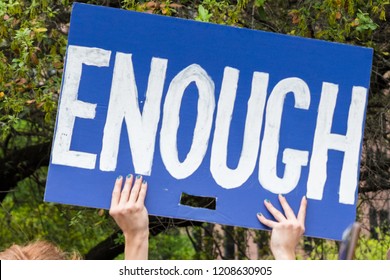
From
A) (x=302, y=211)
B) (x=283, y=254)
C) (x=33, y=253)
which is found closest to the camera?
(x=33, y=253)

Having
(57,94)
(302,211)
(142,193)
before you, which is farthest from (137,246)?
(57,94)

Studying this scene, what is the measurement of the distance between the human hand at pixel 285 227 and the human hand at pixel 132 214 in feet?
1.15

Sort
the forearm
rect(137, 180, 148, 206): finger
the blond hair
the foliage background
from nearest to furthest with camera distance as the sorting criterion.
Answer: the blond hair < the forearm < rect(137, 180, 148, 206): finger < the foliage background

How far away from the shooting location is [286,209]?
2.94 meters

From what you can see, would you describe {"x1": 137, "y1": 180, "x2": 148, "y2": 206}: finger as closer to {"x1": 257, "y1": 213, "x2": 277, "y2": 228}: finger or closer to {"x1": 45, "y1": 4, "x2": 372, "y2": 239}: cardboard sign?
{"x1": 45, "y1": 4, "x2": 372, "y2": 239}: cardboard sign

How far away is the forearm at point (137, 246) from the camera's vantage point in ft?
8.87

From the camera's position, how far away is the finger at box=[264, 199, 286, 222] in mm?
2926

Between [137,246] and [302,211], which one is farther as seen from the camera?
[302,211]

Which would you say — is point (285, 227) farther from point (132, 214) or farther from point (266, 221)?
point (132, 214)

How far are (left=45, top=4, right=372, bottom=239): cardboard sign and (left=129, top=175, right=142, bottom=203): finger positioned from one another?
0.03m

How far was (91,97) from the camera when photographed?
9.94ft

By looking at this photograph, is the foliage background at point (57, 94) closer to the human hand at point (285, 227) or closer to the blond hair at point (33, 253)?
the human hand at point (285, 227)

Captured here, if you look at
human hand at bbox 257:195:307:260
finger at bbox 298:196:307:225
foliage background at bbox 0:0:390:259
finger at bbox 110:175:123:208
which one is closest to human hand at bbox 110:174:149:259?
finger at bbox 110:175:123:208

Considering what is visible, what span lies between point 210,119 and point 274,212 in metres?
0.34
